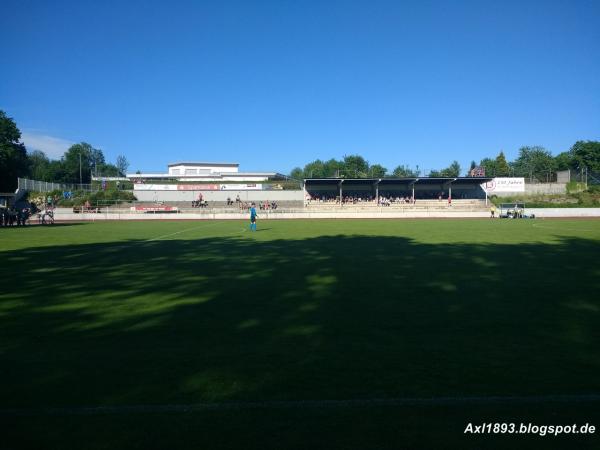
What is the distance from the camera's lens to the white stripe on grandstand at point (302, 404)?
395 cm

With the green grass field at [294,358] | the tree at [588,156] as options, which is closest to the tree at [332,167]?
the tree at [588,156]

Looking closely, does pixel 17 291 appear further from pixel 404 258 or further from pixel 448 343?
pixel 404 258

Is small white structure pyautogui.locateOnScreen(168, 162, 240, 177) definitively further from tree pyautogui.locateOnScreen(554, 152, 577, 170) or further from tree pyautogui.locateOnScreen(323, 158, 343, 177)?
tree pyautogui.locateOnScreen(554, 152, 577, 170)

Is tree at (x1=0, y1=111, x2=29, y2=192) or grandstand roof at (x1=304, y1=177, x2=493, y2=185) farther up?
tree at (x1=0, y1=111, x2=29, y2=192)

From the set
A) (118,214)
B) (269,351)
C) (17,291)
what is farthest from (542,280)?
(118,214)

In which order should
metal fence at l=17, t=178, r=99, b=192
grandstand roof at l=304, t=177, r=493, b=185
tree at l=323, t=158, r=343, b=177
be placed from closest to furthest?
metal fence at l=17, t=178, r=99, b=192
grandstand roof at l=304, t=177, r=493, b=185
tree at l=323, t=158, r=343, b=177

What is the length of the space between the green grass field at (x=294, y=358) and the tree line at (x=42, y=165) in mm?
74458

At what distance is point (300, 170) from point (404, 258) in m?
148

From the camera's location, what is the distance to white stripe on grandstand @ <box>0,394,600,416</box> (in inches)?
155

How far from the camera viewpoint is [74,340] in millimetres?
6176

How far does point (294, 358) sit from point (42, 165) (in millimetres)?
151282

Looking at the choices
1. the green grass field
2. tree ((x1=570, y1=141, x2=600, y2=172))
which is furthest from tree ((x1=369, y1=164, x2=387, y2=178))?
the green grass field

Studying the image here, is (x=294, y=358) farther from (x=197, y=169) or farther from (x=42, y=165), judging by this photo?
(x=42, y=165)

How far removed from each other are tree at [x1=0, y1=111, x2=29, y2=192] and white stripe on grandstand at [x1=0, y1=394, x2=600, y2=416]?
80448mm
